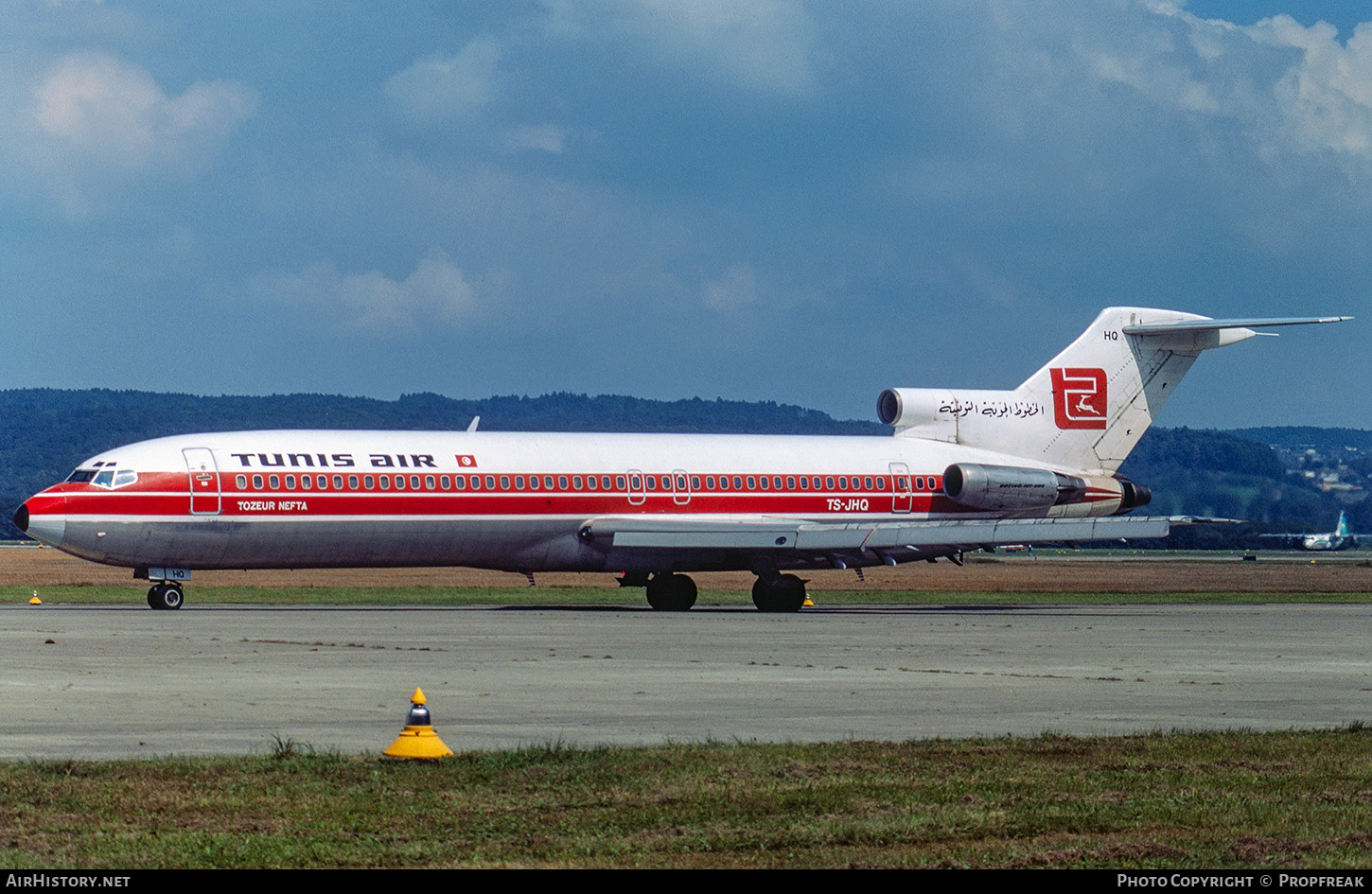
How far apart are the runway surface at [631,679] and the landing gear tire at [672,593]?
8.17 metres

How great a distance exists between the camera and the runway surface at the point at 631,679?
17.3 meters

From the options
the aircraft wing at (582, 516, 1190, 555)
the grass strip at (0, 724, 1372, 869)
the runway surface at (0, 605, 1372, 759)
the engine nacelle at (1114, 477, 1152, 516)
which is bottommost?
the runway surface at (0, 605, 1372, 759)

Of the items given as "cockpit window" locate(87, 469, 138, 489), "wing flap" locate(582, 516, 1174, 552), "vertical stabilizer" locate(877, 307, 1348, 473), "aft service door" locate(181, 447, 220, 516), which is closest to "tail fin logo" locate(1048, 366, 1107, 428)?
"vertical stabilizer" locate(877, 307, 1348, 473)

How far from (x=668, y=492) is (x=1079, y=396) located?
44.1 ft

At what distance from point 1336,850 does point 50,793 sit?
8513 millimetres

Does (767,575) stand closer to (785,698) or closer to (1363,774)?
(785,698)

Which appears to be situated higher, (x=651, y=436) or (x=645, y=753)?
(x=651, y=436)

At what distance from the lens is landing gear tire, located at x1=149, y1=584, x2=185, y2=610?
40969 millimetres

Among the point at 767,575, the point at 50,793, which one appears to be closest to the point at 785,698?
the point at 50,793

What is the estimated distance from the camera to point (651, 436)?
48.2m

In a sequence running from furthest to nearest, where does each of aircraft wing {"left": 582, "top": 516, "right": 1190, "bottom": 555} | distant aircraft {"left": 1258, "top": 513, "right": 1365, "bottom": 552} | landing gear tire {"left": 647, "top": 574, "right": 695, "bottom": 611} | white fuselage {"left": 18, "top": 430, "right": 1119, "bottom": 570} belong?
1. distant aircraft {"left": 1258, "top": 513, "right": 1365, "bottom": 552}
2. landing gear tire {"left": 647, "top": 574, "right": 695, "bottom": 611}
3. aircraft wing {"left": 582, "top": 516, "right": 1190, "bottom": 555}
4. white fuselage {"left": 18, "top": 430, "right": 1119, "bottom": 570}

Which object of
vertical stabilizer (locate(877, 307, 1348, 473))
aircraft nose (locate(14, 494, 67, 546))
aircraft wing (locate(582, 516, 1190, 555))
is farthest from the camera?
vertical stabilizer (locate(877, 307, 1348, 473))

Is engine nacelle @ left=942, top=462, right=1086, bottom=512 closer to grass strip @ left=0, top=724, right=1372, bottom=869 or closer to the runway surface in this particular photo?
the runway surface

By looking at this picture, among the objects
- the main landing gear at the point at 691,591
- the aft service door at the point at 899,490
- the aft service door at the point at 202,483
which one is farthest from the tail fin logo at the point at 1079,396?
the aft service door at the point at 202,483
